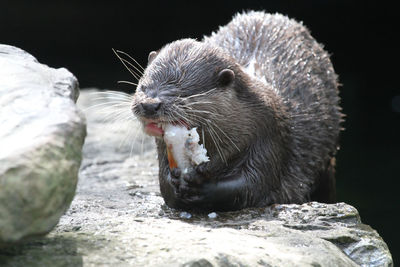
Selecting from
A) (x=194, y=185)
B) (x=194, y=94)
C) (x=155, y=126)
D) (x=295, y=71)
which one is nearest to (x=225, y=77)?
(x=194, y=94)

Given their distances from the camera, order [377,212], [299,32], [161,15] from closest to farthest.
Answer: [299,32]
[377,212]
[161,15]

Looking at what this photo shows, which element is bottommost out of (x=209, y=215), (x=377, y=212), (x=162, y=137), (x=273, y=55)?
(x=377, y=212)

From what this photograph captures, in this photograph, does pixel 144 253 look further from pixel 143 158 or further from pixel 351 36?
pixel 351 36

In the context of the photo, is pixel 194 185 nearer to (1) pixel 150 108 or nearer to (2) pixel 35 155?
(1) pixel 150 108

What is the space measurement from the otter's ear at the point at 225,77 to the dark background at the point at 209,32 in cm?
334

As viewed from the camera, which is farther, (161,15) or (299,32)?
(161,15)

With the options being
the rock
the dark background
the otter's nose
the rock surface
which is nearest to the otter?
the otter's nose

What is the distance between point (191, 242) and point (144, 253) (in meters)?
0.20

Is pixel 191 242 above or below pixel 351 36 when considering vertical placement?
below

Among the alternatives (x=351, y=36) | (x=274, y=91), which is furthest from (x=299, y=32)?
(x=351, y=36)

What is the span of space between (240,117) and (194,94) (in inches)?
12.3

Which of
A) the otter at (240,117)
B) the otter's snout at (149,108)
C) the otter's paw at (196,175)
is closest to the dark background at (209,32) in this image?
the otter at (240,117)

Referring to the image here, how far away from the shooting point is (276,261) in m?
2.58

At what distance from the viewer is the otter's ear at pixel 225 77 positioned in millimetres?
3508
